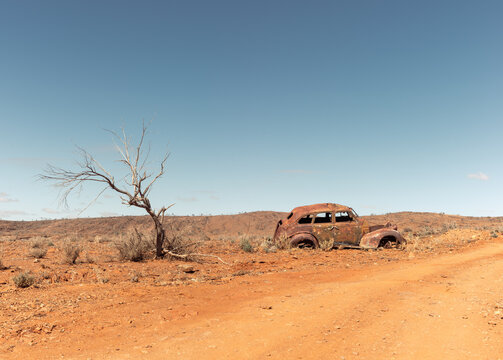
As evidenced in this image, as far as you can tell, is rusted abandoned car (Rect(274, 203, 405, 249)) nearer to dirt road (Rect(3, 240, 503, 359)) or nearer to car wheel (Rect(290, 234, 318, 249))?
car wheel (Rect(290, 234, 318, 249))

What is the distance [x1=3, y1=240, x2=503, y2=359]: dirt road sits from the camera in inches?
165

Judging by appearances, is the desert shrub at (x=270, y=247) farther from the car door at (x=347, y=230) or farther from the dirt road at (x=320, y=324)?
the dirt road at (x=320, y=324)

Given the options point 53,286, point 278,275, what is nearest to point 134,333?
point 53,286

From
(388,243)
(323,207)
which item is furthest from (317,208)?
(388,243)

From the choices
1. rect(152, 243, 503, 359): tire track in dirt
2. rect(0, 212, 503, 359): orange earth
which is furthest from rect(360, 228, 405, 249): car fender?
rect(152, 243, 503, 359): tire track in dirt

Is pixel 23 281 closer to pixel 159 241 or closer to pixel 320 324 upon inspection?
pixel 159 241

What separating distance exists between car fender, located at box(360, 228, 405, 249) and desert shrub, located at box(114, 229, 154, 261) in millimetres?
8229

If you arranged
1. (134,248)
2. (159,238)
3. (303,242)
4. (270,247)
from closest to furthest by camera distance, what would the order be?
(134,248) < (159,238) < (303,242) < (270,247)

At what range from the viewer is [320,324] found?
5078mm

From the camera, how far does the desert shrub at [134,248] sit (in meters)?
12.1

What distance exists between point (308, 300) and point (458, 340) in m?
2.53

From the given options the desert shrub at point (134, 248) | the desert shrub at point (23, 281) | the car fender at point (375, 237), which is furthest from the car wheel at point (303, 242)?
the desert shrub at point (23, 281)

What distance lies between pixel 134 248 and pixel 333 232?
7514 millimetres

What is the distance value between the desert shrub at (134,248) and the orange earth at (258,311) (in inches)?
33.7
